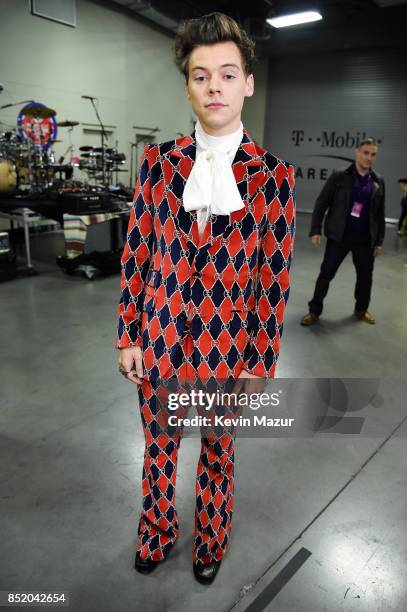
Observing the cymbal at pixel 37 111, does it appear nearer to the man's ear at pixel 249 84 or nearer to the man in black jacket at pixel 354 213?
the man in black jacket at pixel 354 213

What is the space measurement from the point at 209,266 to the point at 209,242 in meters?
0.06

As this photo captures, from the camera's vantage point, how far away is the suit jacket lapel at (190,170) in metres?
1.08

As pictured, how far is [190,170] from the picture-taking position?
1.10 metres

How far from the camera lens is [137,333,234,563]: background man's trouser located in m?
1.26

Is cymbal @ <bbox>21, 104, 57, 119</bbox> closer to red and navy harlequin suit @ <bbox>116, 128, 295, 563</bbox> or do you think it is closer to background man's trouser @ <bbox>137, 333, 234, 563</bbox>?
red and navy harlequin suit @ <bbox>116, 128, 295, 563</bbox>

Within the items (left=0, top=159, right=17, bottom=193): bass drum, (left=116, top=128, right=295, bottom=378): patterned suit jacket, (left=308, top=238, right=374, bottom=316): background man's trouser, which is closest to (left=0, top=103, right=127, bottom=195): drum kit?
(left=0, top=159, right=17, bottom=193): bass drum

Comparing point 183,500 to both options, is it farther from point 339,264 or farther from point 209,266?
point 339,264

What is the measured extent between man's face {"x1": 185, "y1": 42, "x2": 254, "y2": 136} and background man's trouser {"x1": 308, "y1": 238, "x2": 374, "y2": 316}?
2898mm

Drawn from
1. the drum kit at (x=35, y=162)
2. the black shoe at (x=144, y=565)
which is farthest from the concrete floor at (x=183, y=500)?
the drum kit at (x=35, y=162)

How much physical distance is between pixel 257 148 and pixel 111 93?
9.09 meters

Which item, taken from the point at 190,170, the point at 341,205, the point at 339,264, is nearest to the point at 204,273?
the point at 190,170

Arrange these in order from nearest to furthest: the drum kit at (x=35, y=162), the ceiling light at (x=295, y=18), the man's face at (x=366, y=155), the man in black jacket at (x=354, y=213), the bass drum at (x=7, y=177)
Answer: the man's face at (x=366, y=155), the man in black jacket at (x=354, y=213), the bass drum at (x=7, y=177), the drum kit at (x=35, y=162), the ceiling light at (x=295, y=18)

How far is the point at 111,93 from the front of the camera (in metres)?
8.97

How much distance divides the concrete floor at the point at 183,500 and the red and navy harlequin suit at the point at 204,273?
57cm
